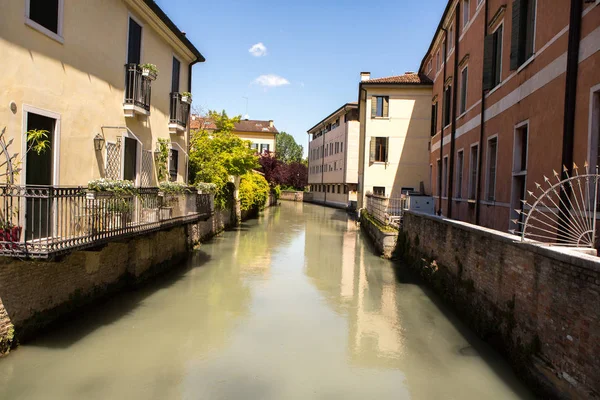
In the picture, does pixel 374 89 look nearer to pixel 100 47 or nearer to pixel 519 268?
pixel 100 47

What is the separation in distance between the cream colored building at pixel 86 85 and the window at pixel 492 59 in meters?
8.91

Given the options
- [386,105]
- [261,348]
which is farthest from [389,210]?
[261,348]

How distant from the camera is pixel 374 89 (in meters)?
28.9

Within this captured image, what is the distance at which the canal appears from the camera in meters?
6.15

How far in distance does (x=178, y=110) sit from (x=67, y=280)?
7391 mm

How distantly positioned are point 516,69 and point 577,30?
284cm

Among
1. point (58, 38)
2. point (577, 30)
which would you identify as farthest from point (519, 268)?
point (58, 38)

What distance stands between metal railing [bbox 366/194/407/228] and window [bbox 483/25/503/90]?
7.65m

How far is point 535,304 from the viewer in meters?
6.02

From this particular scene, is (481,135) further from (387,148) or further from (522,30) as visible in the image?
(387,148)

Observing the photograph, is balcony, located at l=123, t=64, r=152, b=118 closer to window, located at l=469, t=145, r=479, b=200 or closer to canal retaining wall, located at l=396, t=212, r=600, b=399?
canal retaining wall, located at l=396, t=212, r=600, b=399

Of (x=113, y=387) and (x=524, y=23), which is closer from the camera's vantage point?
(x=113, y=387)

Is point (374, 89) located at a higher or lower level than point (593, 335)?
higher

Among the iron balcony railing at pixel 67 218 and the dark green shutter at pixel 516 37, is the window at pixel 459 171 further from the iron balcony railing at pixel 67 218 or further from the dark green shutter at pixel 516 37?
the iron balcony railing at pixel 67 218
